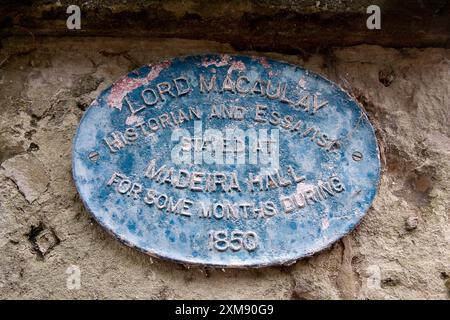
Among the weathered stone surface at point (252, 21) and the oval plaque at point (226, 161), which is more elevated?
the weathered stone surface at point (252, 21)

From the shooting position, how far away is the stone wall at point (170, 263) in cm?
142

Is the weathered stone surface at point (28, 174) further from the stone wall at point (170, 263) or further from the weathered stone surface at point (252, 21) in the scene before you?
the weathered stone surface at point (252, 21)

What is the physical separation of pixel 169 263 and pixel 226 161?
0.94ft

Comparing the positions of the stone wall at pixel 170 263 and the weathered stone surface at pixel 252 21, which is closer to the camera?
the stone wall at pixel 170 263

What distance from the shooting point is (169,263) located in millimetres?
1429

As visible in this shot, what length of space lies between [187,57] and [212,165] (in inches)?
12.3

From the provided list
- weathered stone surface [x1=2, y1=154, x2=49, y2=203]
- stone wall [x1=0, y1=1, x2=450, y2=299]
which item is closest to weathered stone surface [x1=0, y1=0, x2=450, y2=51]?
stone wall [x1=0, y1=1, x2=450, y2=299]

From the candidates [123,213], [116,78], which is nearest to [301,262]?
[123,213]

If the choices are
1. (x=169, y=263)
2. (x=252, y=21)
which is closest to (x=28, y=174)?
(x=169, y=263)

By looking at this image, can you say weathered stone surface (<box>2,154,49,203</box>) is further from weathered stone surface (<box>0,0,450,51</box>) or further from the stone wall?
weathered stone surface (<box>0,0,450,51</box>)

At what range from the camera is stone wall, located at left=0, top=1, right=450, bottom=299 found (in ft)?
4.66

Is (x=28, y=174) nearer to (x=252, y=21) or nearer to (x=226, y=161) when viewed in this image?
(x=226, y=161)

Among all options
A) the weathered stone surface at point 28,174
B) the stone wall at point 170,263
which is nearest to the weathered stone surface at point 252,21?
the stone wall at point 170,263

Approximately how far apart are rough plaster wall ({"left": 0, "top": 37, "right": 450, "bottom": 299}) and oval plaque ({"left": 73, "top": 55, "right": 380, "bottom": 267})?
0.07 metres
